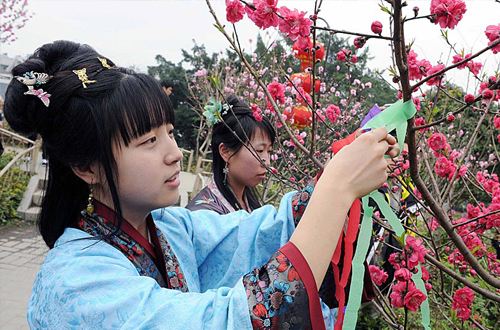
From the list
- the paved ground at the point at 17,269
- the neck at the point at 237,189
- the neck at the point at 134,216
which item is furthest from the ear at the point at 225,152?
the paved ground at the point at 17,269

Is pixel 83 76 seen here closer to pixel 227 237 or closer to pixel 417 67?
pixel 227 237

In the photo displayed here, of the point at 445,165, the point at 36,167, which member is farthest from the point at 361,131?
the point at 36,167

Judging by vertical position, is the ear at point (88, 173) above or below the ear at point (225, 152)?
above

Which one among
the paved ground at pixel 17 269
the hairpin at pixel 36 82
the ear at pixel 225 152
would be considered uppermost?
the hairpin at pixel 36 82

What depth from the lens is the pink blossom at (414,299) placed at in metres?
1.22

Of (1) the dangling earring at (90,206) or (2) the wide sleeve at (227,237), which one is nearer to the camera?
(1) the dangling earring at (90,206)

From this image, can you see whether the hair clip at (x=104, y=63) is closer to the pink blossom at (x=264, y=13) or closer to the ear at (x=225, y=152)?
the pink blossom at (x=264, y=13)

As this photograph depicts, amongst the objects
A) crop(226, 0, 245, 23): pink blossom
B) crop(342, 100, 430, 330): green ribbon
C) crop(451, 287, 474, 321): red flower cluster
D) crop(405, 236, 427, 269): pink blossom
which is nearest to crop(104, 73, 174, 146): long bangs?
crop(226, 0, 245, 23): pink blossom

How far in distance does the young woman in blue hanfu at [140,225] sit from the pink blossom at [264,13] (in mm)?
A: 382

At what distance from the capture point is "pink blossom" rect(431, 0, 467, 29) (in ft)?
3.73

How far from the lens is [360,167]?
1.05m

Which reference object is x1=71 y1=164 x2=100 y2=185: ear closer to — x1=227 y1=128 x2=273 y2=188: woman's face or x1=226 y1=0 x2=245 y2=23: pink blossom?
x1=226 y1=0 x2=245 y2=23: pink blossom

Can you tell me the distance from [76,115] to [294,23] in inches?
28.2

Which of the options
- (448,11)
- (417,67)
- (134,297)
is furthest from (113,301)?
(417,67)
